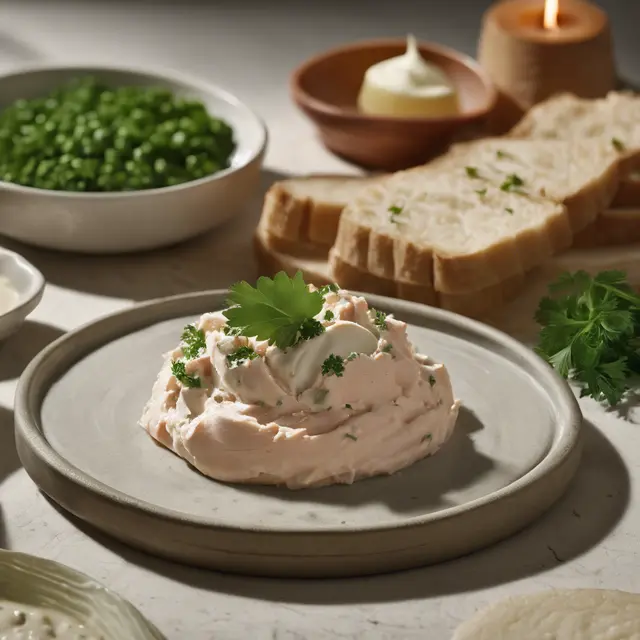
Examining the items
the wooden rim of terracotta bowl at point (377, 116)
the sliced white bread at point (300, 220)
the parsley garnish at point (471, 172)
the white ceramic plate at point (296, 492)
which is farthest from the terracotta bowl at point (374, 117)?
the white ceramic plate at point (296, 492)

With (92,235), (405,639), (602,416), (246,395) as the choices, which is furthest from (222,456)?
(92,235)

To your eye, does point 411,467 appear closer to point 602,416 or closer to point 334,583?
point 334,583

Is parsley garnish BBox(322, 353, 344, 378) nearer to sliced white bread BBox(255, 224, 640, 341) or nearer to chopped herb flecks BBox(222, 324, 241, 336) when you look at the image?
chopped herb flecks BBox(222, 324, 241, 336)

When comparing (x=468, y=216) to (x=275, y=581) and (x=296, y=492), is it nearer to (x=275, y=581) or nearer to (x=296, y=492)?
(x=296, y=492)

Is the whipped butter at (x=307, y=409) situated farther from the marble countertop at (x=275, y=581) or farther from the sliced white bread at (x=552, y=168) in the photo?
the sliced white bread at (x=552, y=168)

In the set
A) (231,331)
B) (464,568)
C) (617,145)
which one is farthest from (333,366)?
(617,145)

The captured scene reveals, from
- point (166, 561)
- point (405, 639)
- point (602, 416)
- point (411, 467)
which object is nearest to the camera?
point (405, 639)

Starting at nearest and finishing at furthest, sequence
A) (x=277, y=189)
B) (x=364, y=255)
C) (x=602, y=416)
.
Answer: (x=602, y=416)
(x=364, y=255)
(x=277, y=189)
